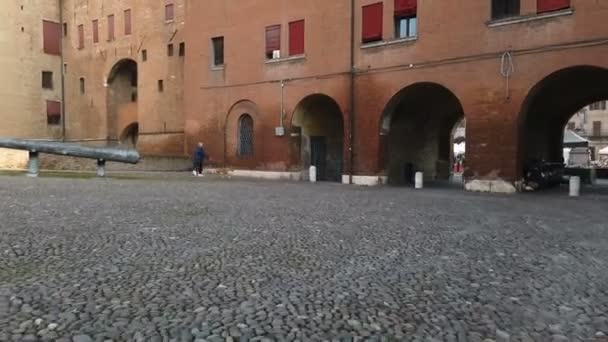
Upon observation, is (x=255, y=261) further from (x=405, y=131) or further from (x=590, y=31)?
(x=405, y=131)

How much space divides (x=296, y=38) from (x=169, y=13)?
14985mm

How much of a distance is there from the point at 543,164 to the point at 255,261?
60.1 feet

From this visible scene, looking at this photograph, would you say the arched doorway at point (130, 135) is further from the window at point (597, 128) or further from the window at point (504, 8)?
the window at point (597, 128)

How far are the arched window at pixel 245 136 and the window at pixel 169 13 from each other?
1276 centimetres

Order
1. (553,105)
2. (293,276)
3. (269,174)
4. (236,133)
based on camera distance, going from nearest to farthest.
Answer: (293,276) < (553,105) < (269,174) < (236,133)

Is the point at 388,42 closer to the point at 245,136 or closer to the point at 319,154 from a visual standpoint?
the point at 319,154

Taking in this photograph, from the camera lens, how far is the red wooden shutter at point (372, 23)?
66.9ft

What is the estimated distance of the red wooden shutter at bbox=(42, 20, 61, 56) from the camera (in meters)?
41.8

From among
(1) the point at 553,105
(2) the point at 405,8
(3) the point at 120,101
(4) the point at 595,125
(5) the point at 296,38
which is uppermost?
(2) the point at 405,8

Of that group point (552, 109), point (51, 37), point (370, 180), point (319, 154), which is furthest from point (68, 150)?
point (51, 37)

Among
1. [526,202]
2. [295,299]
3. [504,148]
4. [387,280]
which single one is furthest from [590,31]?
[295,299]

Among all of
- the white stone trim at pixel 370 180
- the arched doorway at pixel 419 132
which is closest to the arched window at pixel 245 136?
the white stone trim at pixel 370 180

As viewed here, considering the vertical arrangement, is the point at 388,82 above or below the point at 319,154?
above

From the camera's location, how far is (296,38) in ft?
75.6
